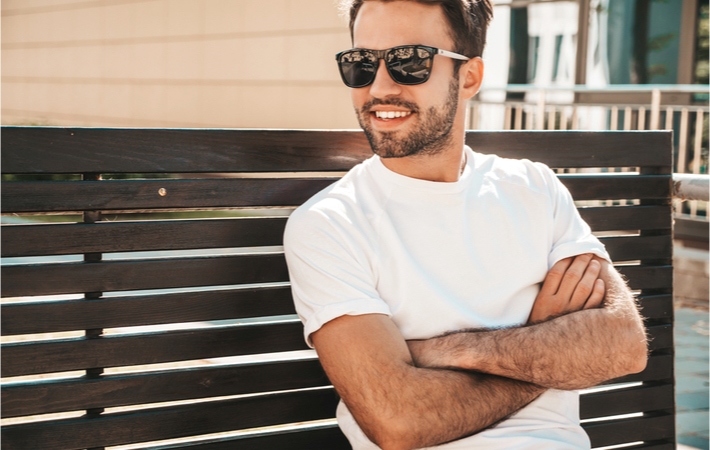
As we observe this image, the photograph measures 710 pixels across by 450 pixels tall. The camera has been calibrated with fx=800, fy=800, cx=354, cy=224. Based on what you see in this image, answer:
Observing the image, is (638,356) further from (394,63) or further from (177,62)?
(177,62)

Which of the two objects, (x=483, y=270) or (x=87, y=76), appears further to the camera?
(x=87, y=76)

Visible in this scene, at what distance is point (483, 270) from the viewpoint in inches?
88.6

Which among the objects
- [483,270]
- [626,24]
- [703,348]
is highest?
[626,24]

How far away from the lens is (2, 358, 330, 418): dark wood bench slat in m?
2.11

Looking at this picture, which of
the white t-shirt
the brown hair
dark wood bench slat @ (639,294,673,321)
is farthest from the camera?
dark wood bench slat @ (639,294,673,321)

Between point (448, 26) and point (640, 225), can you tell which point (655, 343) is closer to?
point (640, 225)

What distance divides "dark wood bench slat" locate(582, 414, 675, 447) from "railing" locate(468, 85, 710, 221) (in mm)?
4042

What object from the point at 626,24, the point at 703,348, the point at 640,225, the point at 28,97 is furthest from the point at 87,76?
the point at 640,225

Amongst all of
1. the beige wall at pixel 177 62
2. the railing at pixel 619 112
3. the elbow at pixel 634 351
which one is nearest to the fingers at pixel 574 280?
the elbow at pixel 634 351

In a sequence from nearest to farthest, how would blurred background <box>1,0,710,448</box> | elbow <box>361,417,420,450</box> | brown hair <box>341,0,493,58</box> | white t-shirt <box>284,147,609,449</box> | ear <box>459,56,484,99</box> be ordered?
1. elbow <box>361,417,420,450</box>
2. white t-shirt <box>284,147,609,449</box>
3. brown hair <box>341,0,493,58</box>
4. ear <box>459,56,484,99</box>
5. blurred background <box>1,0,710,448</box>

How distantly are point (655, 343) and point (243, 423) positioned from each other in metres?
1.59

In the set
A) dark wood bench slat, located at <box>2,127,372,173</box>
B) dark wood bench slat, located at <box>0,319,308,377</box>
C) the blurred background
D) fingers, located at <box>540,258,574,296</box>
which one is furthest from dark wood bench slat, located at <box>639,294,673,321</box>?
the blurred background

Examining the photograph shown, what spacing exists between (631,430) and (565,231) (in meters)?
0.94

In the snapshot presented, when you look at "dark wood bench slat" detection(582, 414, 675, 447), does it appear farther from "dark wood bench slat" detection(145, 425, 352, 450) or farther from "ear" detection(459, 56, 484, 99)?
"ear" detection(459, 56, 484, 99)
